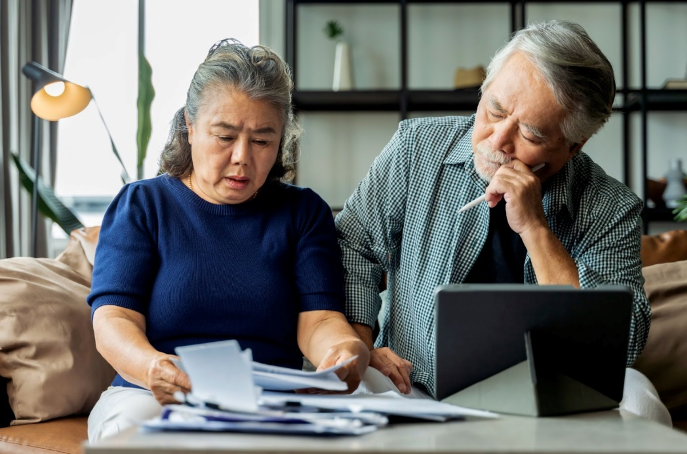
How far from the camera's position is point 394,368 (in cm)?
143

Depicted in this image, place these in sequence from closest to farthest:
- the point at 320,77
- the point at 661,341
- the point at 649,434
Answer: the point at 649,434
the point at 661,341
the point at 320,77

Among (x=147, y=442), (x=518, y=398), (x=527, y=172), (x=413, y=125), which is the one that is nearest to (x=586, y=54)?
(x=527, y=172)

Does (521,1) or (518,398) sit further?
(521,1)

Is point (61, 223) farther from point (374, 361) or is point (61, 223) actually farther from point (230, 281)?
point (374, 361)

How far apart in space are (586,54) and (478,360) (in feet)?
2.52

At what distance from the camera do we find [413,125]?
5.75 ft

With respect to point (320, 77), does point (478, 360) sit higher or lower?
lower

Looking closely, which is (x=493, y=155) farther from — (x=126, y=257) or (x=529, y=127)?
(x=126, y=257)

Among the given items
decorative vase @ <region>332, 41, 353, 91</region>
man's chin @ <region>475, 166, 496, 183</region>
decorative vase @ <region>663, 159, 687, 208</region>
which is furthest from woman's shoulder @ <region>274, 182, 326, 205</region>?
decorative vase @ <region>663, 159, 687, 208</region>

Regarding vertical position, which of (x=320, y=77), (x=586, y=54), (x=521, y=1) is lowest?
(x=586, y=54)

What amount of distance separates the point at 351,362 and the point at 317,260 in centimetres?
40

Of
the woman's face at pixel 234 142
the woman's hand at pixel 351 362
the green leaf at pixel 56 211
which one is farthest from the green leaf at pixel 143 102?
the woman's hand at pixel 351 362

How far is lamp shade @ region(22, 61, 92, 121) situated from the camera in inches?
110

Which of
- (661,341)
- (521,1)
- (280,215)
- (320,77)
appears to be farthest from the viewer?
(320,77)
